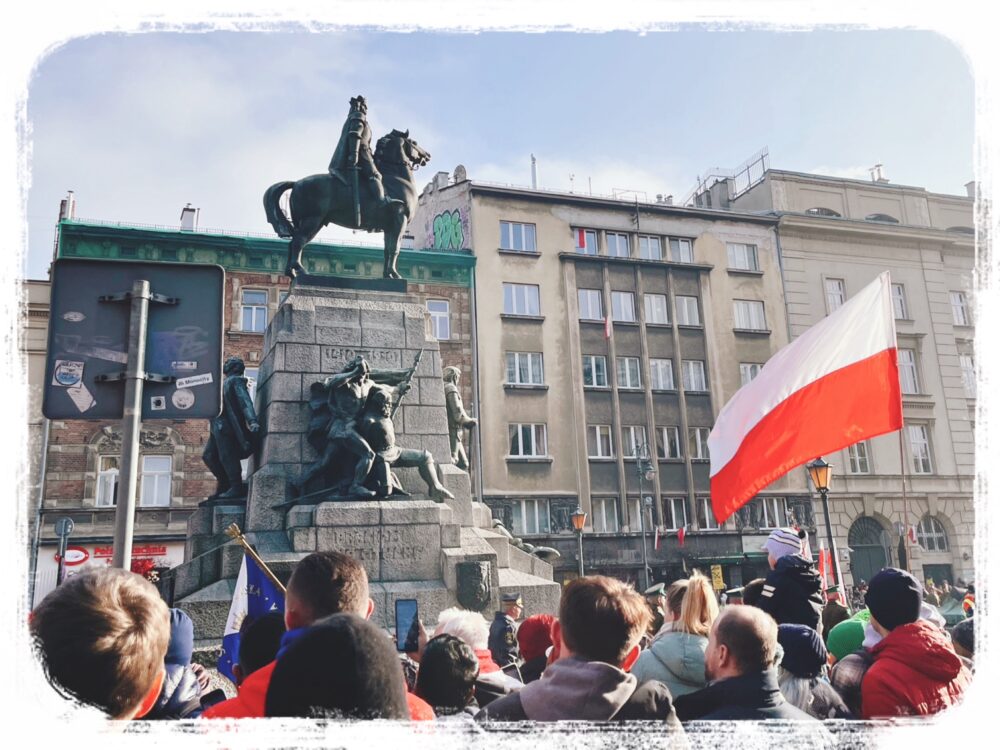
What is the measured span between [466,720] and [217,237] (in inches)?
1164

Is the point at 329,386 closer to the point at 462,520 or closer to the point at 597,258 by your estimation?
the point at 462,520

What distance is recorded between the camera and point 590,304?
33.5 m

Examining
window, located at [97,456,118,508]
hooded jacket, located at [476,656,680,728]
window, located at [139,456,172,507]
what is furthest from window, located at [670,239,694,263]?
hooded jacket, located at [476,656,680,728]

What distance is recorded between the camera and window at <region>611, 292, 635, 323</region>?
111 ft

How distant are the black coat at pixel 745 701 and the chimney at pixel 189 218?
102 ft

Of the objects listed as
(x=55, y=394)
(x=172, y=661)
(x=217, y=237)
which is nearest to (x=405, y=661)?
(x=172, y=661)

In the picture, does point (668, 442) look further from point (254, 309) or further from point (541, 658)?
point (541, 658)

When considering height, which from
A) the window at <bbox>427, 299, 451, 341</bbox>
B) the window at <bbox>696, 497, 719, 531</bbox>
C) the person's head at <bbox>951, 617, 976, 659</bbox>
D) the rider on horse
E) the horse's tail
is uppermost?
the window at <bbox>427, 299, 451, 341</bbox>

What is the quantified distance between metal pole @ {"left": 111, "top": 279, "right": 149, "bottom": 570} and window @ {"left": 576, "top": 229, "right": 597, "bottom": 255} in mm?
30589

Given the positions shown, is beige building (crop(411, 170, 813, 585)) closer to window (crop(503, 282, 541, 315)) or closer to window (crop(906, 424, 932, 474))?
window (crop(503, 282, 541, 315))

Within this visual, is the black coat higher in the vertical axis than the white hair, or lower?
lower

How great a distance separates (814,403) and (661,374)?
27.2 m

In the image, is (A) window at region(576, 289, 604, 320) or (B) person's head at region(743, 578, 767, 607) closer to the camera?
(B) person's head at region(743, 578, 767, 607)

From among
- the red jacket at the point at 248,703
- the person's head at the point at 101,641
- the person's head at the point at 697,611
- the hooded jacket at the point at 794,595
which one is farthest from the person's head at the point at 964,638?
the person's head at the point at 101,641
